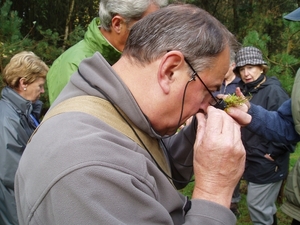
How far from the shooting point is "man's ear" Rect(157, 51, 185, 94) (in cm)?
136

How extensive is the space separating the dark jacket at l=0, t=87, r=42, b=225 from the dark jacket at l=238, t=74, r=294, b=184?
2438mm

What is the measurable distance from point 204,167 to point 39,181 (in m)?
0.63

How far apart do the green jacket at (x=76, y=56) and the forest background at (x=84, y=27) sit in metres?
2.42

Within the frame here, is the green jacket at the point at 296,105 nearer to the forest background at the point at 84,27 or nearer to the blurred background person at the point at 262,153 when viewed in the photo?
the blurred background person at the point at 262,153

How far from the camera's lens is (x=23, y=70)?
3584 millimetres

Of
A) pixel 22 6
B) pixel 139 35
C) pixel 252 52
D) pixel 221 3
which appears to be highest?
pixel 139 35

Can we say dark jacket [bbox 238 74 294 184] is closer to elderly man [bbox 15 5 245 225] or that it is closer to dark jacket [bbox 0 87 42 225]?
dark jacket [bbox 0 87 42 225]

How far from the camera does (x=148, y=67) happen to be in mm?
1414

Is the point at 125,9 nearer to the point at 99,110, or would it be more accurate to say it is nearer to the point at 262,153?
the point at 99,110

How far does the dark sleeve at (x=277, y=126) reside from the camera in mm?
2869

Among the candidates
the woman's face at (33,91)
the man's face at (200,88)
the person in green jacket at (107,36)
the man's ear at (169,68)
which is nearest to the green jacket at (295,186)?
the person in green jacket at (107,36)

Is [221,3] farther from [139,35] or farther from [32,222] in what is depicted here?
[32,222]

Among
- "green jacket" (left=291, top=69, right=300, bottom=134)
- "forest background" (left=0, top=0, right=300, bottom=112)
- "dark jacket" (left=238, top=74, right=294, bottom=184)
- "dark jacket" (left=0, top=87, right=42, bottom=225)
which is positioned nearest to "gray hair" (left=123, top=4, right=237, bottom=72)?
"green jacket" (left=291, top=69, right=300, bottom=134)

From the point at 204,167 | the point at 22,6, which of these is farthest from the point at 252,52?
the point at 22,6
